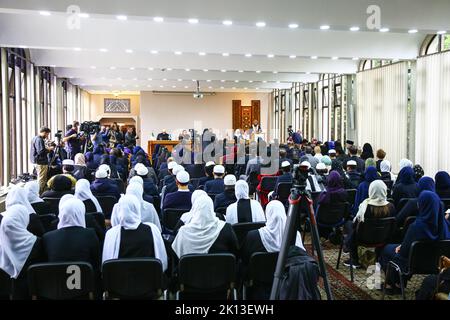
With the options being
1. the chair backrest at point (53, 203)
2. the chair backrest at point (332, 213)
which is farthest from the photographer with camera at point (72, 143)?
the chair backrest at point (332, 213)

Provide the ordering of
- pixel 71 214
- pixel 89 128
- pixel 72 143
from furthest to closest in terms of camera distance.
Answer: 1. pixel 89 128
2. pixel 72 143
3. pixel 71 214

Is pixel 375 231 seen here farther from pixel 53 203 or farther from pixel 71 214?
pixel 53 203

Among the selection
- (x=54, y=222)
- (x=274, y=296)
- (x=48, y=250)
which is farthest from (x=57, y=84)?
(x=274, y=296)

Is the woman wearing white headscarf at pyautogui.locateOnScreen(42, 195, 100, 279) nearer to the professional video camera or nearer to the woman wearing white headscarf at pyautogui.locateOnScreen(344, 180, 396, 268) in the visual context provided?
the woman wearing white headscarf at pyautogui.locateOnScreen(344, 180, 396, 268)

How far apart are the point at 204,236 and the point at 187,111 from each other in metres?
24.6

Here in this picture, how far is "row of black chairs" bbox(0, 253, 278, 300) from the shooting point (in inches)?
129

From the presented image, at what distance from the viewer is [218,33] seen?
1124 centimetres

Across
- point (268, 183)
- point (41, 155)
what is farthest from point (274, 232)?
point (41, 155)

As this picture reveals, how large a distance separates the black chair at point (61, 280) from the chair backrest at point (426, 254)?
9.50ft

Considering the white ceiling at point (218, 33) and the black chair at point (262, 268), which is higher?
the white ceiling at point (218, 33)

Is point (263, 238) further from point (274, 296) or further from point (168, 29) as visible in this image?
point (168, 29)

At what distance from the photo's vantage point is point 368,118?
52.9 ft

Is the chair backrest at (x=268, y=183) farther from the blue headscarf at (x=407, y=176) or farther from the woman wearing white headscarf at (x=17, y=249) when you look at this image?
the woman wearing white headscarf at (x=17, y=249)

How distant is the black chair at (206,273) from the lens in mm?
3508
